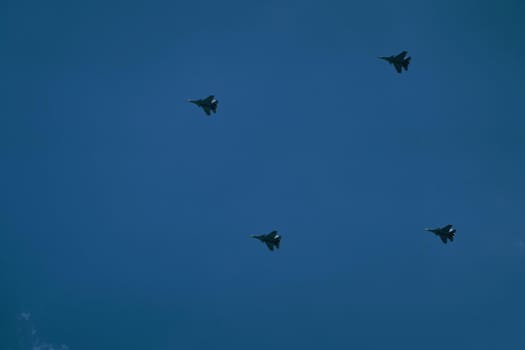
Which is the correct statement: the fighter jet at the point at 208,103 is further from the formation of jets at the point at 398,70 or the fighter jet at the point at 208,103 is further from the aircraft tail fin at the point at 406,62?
the aircraft tail fin at the point at 406,62

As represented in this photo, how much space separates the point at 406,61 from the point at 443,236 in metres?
26.4

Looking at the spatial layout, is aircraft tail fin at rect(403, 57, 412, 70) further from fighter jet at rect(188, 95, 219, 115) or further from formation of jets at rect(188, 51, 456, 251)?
fighter jet at rect(188, 95, 219, 115)

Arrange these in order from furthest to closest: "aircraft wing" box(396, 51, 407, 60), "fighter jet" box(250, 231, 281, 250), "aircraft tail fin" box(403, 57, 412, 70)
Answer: "aircraft tail fin" box(403, 57, 412, 70) < "aircraft wing" box(396, 51, 407, 60) < "fighter jet" box(250, 231, 281, 250)

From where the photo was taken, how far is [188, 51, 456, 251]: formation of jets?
212 ft

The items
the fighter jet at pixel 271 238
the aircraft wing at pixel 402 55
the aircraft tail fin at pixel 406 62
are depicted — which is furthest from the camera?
the aircraft tail fin at pixel 406 62

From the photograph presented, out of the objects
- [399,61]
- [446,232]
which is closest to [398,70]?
[399,61]

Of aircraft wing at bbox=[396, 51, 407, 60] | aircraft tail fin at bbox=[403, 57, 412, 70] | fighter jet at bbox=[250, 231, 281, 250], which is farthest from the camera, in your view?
aircraft tail fin at bbox=[403, 57, 412, 70]

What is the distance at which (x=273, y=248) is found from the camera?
65188 mm

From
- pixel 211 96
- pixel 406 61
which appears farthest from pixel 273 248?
pixel 406 61

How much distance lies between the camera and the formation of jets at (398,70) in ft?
212

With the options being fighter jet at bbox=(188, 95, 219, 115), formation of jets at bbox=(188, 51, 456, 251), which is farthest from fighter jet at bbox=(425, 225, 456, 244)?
fighter jet at bbox=(188, 95, 219, 115)

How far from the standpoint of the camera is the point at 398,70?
227ft

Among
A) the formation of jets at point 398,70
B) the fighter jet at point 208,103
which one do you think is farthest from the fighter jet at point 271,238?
the fighter jet at point 208,103

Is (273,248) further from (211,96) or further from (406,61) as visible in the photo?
(406,61)
